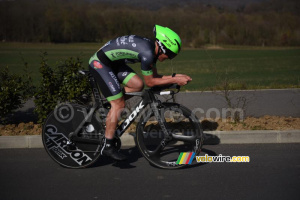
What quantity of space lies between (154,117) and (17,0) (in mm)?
47755

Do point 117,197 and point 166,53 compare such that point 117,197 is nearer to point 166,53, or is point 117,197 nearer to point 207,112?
point 166,53

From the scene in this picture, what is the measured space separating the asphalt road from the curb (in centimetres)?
39

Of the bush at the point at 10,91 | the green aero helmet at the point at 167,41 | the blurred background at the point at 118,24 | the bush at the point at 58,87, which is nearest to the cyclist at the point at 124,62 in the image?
the green aero helmet at the point at 167,41

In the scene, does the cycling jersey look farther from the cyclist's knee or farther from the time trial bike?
the time trial bike

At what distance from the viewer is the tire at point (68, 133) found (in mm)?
5742

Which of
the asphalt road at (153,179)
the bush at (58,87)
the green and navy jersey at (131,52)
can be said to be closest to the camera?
the asphalt road at (153,179)

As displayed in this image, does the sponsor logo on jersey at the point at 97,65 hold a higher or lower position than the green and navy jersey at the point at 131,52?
lower

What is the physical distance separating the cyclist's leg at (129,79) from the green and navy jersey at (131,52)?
16 centimetres

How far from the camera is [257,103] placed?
9.96 metres

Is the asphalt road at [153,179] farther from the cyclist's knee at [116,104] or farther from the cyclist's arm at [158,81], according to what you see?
the cyclist's arm at [158,81]

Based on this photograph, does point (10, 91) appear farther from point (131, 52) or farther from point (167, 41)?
point (167, 41)

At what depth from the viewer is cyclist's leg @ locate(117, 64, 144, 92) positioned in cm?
566

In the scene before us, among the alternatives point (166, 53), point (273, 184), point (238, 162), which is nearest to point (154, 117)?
point (166, 53)

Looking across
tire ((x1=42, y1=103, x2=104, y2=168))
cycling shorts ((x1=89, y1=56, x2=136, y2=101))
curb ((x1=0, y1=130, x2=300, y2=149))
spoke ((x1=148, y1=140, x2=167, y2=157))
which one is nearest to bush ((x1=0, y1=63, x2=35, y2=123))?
curb ((x1=0, y1=130, x2=300, y2=149))
